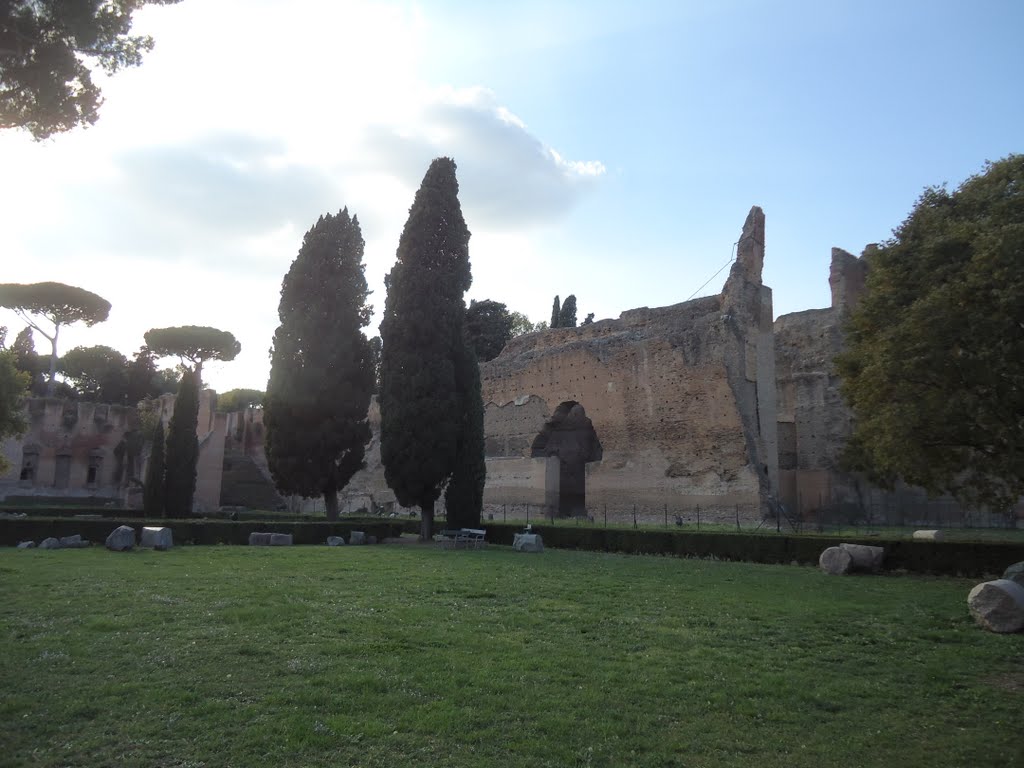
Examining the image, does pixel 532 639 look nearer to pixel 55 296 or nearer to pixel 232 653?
pixel 232 653

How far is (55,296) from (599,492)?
4175cm

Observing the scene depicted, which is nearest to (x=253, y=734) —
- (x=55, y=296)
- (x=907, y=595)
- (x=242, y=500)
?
(x=907, y=595)

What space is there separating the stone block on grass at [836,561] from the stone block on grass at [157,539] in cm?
1177

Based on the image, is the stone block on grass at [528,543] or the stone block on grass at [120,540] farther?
the stone block on grass at [528,543]

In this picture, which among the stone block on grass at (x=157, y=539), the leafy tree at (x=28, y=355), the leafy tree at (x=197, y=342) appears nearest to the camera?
the stone block on grass at (x=157, y=539)

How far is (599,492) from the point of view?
26.0m

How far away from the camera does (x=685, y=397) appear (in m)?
24.2

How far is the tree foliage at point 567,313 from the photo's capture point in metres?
47.8

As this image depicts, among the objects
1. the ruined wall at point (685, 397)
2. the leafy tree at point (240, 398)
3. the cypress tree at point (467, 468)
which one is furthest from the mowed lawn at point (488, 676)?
the leafy tree at point (240, 398)

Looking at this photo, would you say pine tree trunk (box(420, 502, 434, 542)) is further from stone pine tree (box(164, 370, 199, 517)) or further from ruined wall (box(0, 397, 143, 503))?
ruined wall (box(0, 397, 143, 503))

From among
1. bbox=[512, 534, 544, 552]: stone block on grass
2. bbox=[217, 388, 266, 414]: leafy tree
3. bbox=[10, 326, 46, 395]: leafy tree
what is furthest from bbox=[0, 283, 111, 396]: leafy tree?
bbox=[512, 534, 544, 552]: stone block on grass

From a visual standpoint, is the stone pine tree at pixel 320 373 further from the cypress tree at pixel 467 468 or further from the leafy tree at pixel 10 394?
the leafy tree at pixel 10 394

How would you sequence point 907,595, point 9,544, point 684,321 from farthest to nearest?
point 684,321 → point 9,544 → point 907,595

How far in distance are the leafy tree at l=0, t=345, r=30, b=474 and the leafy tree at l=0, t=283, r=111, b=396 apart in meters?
29.8
